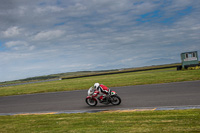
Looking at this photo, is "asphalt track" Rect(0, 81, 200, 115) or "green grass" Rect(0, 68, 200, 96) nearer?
"asphalt track" Rect(0, 81, 200, 115)

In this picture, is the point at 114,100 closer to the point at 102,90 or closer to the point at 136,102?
the point at 102,90

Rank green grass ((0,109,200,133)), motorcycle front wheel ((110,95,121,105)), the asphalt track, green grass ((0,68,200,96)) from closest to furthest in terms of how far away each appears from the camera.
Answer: green grass ((0,109,200,133)), the asphalt track, motorcycle front wheel ((110,95,121,105)), green grass ((0,68,200,96))

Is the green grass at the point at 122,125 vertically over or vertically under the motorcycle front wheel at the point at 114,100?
under

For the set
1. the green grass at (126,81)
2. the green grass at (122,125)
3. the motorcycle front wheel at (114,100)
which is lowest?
the green grass at (122,125)

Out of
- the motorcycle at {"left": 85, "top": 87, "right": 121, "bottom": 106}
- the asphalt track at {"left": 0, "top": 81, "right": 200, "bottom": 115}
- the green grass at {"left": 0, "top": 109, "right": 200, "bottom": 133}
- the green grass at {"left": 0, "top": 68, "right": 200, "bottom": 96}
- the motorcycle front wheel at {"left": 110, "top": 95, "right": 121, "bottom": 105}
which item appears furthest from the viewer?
the green grass at {"left": 0, "top": 68, "right": 200, "bottom": 96}

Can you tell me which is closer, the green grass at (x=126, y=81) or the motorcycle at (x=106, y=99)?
the motorcycle at (x=106, y=99)

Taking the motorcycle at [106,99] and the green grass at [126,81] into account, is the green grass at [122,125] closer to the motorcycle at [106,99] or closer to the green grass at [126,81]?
the motorcycle at [106,99]

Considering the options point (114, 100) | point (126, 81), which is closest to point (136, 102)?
point (114, 100)

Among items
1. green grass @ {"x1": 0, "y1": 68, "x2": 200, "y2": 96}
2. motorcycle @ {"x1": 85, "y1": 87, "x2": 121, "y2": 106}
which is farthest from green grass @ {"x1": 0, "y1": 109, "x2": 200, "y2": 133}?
green grass @ {"x1": 0, "y1": 68, "x2": 200, "y2": 96}

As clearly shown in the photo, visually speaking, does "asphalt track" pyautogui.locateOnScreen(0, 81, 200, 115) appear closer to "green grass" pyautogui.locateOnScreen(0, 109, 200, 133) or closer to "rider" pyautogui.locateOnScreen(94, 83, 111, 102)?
"rider" pyautogui.locateOnScreen(94, 83, 111, 102)

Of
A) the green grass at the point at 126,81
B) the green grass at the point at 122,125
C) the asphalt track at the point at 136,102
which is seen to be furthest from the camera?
the green grass at the point at 126,81

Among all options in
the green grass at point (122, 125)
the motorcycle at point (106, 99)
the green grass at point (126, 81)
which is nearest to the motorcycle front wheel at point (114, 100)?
the motorcycle at point (106, 99)

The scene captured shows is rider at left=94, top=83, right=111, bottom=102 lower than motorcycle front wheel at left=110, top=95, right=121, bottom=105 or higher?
higher

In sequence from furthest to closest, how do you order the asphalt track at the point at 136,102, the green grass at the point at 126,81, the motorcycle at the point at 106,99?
1. the green grass at the point at 126,81
2. the motorcycle at the point at 106,99
3. the asphalt track at the point at 136,102
